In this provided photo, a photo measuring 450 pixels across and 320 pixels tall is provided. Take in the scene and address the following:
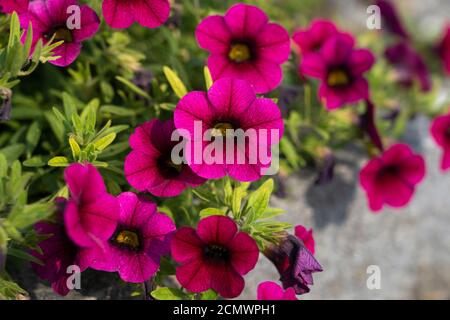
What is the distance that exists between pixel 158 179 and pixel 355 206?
3.97ft

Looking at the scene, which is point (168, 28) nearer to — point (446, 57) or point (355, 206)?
point (355, 206)

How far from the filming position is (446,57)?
10.7 feet

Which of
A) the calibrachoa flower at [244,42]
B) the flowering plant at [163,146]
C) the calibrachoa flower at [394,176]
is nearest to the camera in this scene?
the flowering plant at [163,146]

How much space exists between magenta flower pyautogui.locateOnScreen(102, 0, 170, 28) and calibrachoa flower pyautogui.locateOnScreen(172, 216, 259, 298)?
1.90ft

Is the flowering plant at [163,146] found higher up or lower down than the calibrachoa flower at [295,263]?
higher up

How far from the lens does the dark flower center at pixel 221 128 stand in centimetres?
158

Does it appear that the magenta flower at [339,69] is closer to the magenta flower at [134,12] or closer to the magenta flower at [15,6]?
the magenta flower at [134,12]

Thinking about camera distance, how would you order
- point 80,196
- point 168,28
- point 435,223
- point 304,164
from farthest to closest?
point 435,223 < point 304,164 < point 168,28 < point 80,196

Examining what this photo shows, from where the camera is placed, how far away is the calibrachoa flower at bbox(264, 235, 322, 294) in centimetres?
156

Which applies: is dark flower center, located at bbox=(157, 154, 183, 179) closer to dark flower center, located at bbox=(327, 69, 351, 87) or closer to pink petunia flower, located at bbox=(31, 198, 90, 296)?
pink petunia flower, located at bbox=(31, 198, 90, 296)

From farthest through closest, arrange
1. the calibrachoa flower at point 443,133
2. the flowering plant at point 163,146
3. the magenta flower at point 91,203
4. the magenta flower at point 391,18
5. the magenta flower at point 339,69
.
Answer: the magenta flower at point 391,18, the calibrachoa flower at point 443,133, the magenta flower at point 339,69, the flowering plant at point 163,146, the magenta flower at point 91,203

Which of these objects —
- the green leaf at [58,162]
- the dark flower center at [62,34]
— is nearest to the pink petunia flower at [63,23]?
the dark flower center at [62,34]

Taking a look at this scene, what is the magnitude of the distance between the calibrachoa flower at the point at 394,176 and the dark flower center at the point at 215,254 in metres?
0.79
